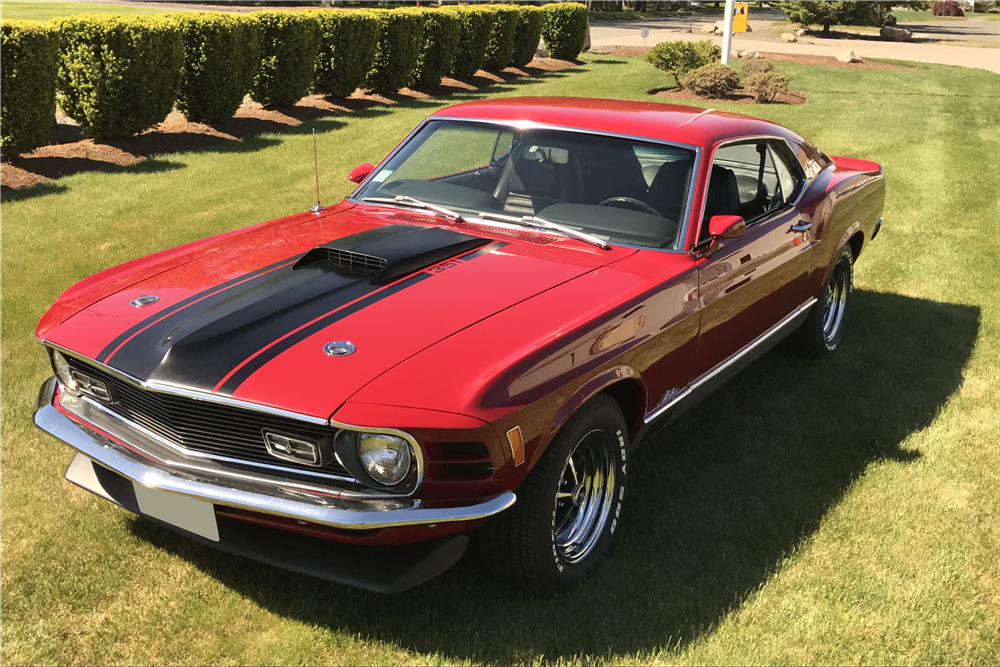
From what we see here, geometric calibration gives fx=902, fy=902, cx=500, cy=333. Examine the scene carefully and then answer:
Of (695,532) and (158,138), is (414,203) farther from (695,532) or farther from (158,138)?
(158,138)

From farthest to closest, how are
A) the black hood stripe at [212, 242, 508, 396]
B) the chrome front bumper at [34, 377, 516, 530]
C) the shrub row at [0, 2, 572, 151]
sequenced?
the shrub row at [0, 2, 572, 151] → the black hood stripe at [212, 242, 508, 396] → the chrome front bumper at [34, 377, 516, 530]

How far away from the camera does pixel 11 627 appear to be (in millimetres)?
3162

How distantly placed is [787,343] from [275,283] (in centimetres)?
356

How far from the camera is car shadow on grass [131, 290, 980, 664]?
3186 millimetres

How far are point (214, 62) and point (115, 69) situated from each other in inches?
60.5

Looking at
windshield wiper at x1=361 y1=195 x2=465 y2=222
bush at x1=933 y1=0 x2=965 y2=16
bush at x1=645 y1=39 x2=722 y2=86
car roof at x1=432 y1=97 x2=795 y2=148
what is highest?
car roof at x1=432 y1=97 x2=795 y2=148

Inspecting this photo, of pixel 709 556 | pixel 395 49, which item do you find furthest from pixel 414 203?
pixel 395 49

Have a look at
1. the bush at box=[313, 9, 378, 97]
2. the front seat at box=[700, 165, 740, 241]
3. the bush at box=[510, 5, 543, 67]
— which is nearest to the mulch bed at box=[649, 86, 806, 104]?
the bush at box=[510, 5, 543, 67]

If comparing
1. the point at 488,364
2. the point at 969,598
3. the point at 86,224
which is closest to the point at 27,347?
the point at 86,224

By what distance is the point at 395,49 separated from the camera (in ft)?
52.0

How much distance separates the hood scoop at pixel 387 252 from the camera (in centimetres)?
361

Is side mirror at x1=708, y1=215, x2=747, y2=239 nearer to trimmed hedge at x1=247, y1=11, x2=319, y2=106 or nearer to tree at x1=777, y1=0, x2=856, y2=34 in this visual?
trimmed hedge at x1=247, y1=11, x2=319, y2=106

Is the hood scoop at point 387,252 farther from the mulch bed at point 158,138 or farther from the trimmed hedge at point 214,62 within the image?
the trimmed hedge at point 214,62

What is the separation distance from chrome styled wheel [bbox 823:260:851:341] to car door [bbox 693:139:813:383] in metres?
0.80
